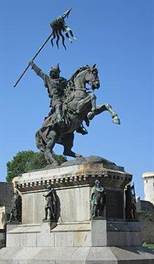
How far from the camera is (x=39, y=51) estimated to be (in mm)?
23594

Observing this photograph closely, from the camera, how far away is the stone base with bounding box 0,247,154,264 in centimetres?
1812

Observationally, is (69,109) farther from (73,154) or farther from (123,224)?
(123,224)

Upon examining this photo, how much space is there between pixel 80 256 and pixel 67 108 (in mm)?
6028

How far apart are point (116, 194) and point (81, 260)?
10.3 ft

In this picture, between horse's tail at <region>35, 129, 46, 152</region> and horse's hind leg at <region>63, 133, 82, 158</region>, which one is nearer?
horse's tail at <region>35, 129, 46, 152</region>

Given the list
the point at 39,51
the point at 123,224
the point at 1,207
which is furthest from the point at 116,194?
the point at 1,207

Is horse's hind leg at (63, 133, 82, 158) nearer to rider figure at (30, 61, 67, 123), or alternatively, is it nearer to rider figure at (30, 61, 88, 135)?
rider figure at (30, 61, 88, 135)

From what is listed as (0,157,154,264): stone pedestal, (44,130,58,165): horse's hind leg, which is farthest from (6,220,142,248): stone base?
(44,130,58,165): horse's hind leg

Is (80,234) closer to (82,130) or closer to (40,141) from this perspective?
(40,141)

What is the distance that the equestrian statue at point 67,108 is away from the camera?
21.4 m

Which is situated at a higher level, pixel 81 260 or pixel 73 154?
pixel 73 154

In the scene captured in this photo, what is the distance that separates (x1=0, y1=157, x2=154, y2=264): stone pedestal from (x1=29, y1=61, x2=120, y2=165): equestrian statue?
5.40 ft

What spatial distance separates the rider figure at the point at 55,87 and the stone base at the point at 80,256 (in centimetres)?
507

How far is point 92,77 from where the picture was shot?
21516 mm
